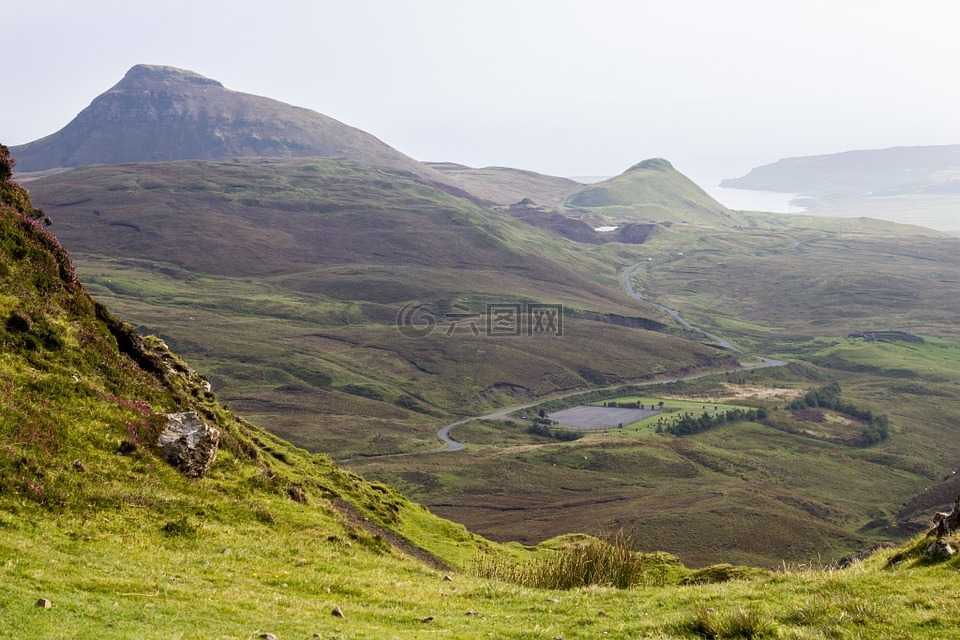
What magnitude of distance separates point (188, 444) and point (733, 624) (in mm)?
Answer: 22482

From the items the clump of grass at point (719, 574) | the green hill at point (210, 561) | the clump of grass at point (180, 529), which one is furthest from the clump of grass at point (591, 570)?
the clump of grass at point (180, 529)

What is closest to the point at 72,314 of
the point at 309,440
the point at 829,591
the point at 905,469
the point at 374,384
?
the point at 829,591

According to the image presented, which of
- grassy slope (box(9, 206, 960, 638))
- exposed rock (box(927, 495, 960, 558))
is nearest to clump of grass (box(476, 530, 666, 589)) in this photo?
grassy slope (box(9, 206, 960, 638))

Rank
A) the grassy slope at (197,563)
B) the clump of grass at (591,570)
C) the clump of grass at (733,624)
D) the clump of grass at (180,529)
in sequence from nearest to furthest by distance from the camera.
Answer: the clump of grass at (733,624), the grassy slope at (197,563), the clump of grass at (180,529), the clump of grass at (591,570)

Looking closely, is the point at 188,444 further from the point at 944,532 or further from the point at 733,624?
the point at 944,532

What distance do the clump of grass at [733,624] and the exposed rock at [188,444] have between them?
21.1 meters

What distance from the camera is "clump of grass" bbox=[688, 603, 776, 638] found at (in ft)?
57.0

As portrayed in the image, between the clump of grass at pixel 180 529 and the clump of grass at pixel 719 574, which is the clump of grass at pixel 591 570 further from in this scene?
the clump of grass at pixel 180 529

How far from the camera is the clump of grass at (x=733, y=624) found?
1736 cm

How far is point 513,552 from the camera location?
5156cm

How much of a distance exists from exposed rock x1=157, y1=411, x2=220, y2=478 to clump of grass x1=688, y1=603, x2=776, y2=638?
21137 mm

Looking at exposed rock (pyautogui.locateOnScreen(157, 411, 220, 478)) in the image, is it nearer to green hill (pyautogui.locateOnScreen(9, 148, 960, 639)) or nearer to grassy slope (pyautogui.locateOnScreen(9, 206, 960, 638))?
green hill (pyautogui.locateOnScreen(9, 148, 960, 639))

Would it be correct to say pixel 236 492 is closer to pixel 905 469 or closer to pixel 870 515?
pixel 870 515

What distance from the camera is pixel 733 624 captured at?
17578 mm
